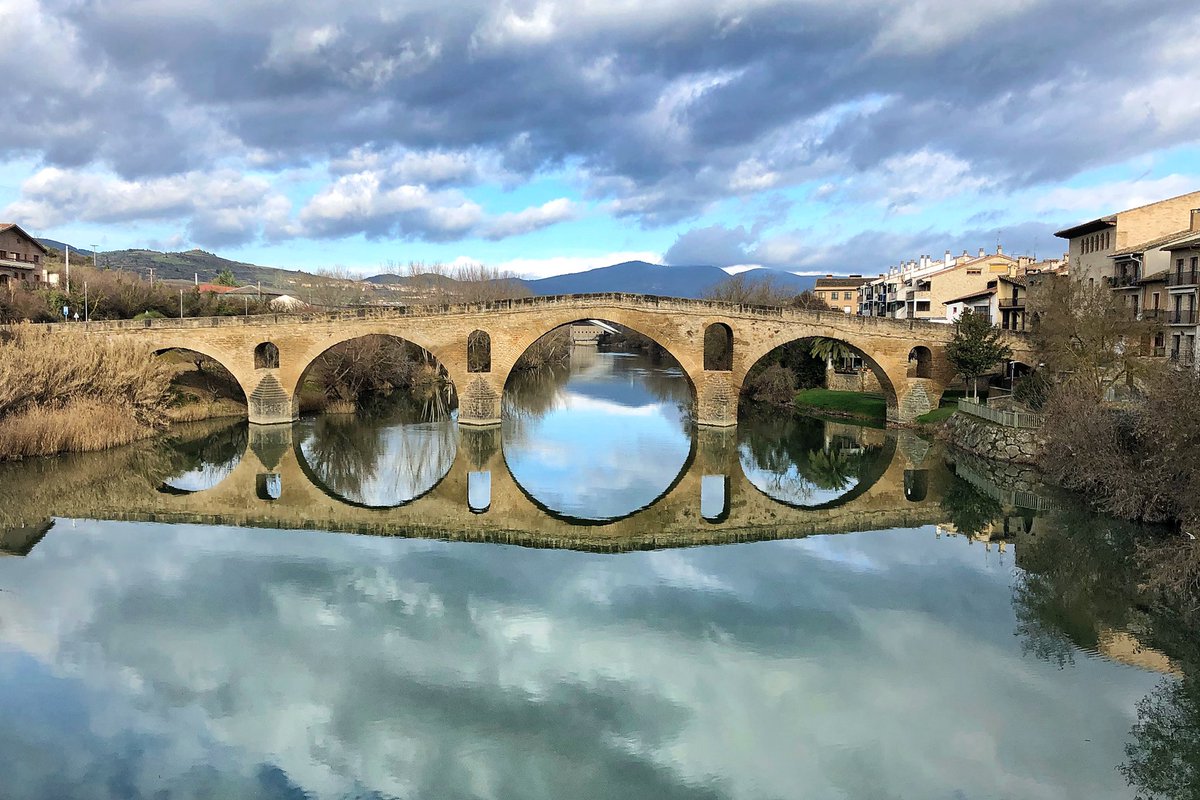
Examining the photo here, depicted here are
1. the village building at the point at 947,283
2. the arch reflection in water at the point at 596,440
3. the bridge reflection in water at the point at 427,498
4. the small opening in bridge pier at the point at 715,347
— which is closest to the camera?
the bridge reflection in water at the point at 427,498

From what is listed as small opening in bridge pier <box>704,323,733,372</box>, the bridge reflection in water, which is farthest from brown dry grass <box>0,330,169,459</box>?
small opening in bridge pier <box>704,323,733,372</box>

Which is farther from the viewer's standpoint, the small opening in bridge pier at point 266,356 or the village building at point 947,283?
the village building at point 947,283

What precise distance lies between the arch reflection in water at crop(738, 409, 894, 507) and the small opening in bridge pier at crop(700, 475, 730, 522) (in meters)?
1.02

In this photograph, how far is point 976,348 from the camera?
30.8 metres

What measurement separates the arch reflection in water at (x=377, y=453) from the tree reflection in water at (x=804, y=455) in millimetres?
9928

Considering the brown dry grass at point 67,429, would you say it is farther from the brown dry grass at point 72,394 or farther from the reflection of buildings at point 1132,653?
the reflection of buildings at point 1132,653

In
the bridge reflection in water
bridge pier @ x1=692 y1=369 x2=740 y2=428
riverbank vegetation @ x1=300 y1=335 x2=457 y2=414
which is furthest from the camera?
riverbank vegetation @ x1=300 y1=335 x2=457 y2=414

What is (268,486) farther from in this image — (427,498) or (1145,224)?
(1145,224)

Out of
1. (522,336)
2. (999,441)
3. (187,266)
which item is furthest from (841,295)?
(187,266)

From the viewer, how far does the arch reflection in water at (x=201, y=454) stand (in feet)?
77.9

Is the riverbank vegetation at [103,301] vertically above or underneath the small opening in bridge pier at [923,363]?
above

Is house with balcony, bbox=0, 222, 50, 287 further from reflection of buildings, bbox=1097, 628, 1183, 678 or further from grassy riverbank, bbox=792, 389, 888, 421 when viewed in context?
reflection of buildings, bbox=1097, 628, 1183, 678

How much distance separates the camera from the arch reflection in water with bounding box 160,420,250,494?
2375 cm

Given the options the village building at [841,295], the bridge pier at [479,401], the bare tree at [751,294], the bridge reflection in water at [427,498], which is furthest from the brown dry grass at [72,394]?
the village building at [841,295]
